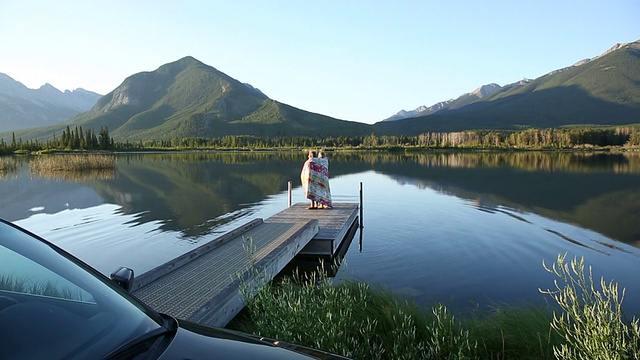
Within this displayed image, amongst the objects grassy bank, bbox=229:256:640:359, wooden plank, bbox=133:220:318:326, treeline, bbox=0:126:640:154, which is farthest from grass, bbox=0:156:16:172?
grassy bank, bbox=229:256:640:359

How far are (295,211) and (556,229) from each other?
1135cm

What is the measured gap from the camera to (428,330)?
6.25 m

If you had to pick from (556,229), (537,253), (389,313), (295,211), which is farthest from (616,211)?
(389,313)

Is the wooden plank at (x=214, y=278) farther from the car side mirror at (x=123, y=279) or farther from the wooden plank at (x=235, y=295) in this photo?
the car side mirror at (x=123, y=279)

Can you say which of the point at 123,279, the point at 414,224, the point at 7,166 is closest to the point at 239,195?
the point at 414,224

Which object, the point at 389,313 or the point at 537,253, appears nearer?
the point at 389,313

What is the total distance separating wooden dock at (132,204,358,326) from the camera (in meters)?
6.39

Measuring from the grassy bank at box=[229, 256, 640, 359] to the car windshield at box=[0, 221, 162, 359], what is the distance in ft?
8.46

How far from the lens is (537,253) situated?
47.9 feet

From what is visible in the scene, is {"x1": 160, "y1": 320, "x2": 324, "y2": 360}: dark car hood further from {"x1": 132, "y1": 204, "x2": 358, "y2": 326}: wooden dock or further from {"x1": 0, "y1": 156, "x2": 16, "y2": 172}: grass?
{"x1": 0, "y1": 156, "x2": 16, "y2": 172}: grass

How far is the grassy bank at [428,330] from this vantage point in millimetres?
4406

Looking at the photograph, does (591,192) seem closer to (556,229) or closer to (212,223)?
(556,229)

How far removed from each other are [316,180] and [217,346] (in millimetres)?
15943

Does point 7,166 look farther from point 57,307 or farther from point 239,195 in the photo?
point 57,307
